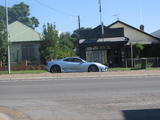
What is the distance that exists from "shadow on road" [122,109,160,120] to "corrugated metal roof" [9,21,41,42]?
1392 inches

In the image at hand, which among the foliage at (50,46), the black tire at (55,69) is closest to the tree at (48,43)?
the foliage at (50,46)

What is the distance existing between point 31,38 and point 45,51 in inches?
236

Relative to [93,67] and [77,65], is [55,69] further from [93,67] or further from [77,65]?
[93,67]

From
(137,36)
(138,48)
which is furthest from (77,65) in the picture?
(137,36)

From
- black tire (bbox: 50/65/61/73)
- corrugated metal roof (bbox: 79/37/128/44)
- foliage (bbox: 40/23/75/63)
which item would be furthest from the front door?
black tire (bbox: 50/65/61/73)

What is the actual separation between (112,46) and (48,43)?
729 centimetres

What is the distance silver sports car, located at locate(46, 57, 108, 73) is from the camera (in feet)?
90.9

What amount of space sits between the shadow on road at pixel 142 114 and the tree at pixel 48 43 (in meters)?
29.5

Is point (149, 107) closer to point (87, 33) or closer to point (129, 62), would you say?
point (129, 62)

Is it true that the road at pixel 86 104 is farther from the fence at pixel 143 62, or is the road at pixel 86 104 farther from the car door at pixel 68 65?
the fence at pixel 143 62

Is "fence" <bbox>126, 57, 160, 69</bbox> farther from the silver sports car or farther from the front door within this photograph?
the silver sports car

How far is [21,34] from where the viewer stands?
154 ft

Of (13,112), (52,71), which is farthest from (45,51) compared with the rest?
(13,112)

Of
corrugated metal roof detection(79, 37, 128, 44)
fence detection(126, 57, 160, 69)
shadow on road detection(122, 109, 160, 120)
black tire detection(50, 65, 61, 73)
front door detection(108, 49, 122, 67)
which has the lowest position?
shadow on road detection(122, 109, 160, 120)
